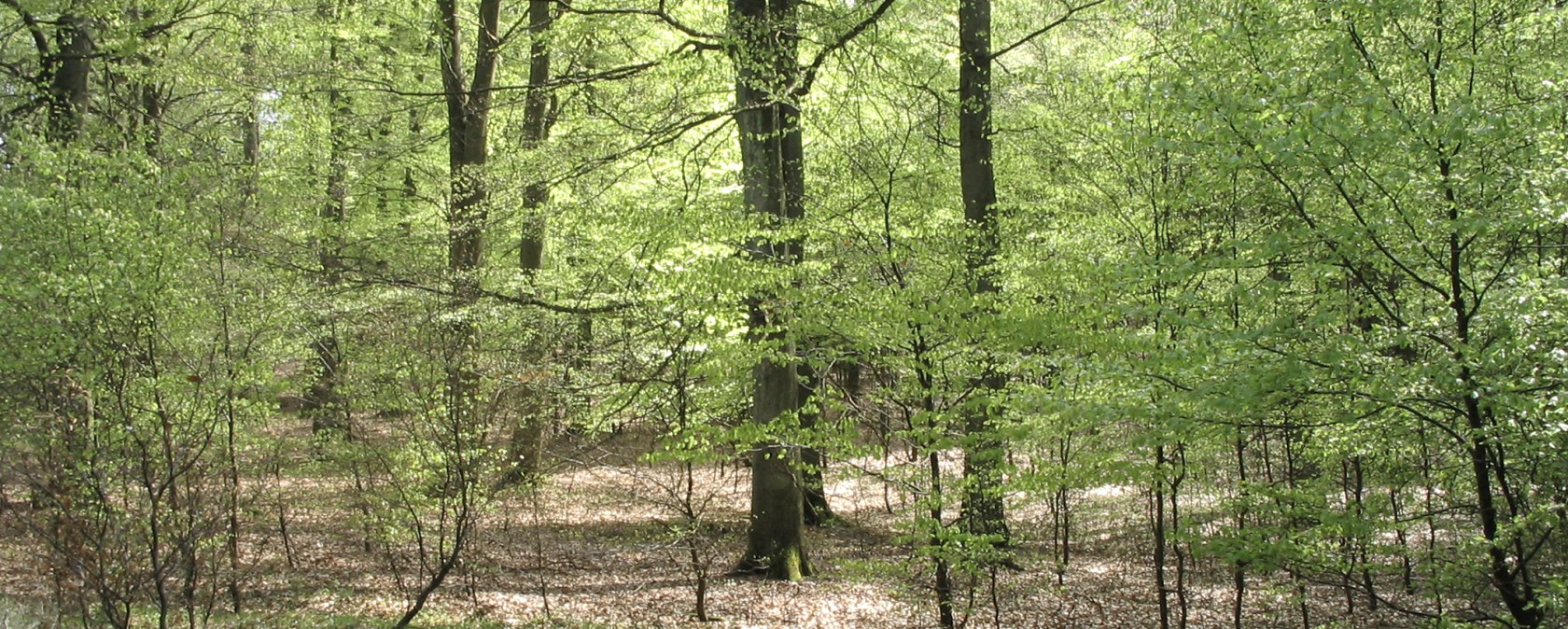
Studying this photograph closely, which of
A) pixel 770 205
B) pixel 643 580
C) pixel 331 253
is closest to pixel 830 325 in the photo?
pixel 770 205

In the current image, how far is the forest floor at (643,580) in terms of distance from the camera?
28.9 ft

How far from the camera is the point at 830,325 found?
286 inches

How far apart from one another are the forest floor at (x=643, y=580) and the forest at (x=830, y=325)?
0.08 m

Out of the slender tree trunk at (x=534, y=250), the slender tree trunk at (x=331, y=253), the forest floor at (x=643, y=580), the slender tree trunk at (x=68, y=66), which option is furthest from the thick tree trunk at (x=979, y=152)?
the slender tree trunk at (x=68, y=66)

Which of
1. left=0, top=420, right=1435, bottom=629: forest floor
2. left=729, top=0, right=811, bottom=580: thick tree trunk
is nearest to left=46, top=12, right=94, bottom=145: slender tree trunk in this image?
left=0, top=420, right=1435, bottom=629: forest floor

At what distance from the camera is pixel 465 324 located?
898cm

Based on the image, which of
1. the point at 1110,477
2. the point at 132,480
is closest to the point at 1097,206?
the point at 1110,477

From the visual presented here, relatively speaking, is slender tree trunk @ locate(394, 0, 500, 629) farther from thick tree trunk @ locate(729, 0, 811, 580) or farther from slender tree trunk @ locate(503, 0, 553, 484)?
thick tree trunk @ locate(729, 0, 811, 580)

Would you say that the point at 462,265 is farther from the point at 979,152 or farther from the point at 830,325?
the point at 830,325

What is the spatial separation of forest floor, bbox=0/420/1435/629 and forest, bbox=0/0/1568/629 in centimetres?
8

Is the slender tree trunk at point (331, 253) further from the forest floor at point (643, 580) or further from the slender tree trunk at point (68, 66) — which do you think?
the slender tree trunk at point (68, 66)

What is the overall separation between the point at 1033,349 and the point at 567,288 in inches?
239

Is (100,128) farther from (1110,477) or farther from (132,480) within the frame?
(1110,477)

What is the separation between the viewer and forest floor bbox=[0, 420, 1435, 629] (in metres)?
8.80
